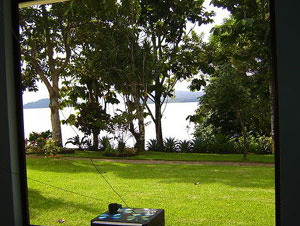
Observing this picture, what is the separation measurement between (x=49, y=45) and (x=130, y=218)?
23.6ft

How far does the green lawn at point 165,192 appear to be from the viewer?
3438 millimetres

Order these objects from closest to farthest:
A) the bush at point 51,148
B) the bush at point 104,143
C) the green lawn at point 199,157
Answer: the green lawn at point 199,157, the bush at point 51,148, the bush at point 104,143

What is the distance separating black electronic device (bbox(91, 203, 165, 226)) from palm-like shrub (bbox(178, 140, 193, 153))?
5.99m

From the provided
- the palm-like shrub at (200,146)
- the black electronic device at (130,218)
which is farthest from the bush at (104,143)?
the black electronic device at (130,218)

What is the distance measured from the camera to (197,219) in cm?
328

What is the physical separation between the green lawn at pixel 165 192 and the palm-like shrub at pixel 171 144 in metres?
1.59

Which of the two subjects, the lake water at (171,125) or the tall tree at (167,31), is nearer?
the lake water at (171,125)

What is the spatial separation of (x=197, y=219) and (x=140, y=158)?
12.3ft

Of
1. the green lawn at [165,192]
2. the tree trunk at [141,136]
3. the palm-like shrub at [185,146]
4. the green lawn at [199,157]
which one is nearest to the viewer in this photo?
the green lawn at [165,192]

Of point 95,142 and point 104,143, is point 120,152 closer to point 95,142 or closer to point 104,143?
point 104,143

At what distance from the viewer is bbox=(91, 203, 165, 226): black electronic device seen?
1601 mm

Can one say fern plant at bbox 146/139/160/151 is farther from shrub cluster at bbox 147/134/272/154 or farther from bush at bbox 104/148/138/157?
bush at bbox 104/148/138/157

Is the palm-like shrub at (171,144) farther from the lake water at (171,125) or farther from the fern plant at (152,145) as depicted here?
the fern plant at (152,145)

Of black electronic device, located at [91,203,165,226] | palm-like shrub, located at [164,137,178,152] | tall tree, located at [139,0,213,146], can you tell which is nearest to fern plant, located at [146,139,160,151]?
tall tree, located at [139,0,213,146]
